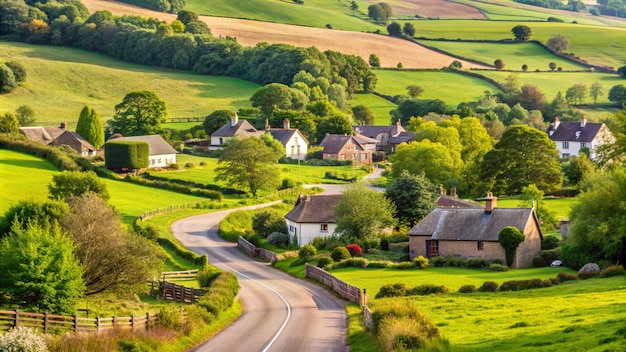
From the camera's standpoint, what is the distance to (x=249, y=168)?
98.0 meters

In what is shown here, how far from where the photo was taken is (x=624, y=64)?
19500 cm

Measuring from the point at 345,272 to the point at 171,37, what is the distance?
12622 centimetres

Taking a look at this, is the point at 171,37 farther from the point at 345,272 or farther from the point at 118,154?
the point at 345,272

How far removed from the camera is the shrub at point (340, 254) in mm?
65500

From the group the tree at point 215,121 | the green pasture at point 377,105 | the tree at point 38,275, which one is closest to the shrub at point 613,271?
the tree at point 38,275

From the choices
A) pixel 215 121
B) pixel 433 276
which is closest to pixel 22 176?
pixel 433 276

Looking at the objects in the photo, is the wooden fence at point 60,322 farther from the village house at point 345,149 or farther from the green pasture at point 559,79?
the green pasture at point 559,79

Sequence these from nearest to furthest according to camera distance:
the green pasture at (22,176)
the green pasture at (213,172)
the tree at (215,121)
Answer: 1. the green pasture at (22,176)
2. the green pasture at (213,172)
3. the tree at (215,121)

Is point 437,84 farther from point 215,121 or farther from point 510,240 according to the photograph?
point 510,240

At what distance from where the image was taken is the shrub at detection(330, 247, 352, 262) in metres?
65.5

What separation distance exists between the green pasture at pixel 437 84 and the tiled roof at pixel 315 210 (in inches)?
3715

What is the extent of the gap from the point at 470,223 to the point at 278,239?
17.4 metres

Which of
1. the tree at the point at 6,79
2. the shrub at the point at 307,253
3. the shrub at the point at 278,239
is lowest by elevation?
the shrub at the point at 278,239

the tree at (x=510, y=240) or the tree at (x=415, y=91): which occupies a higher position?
the tree at (x=415, y=91)
